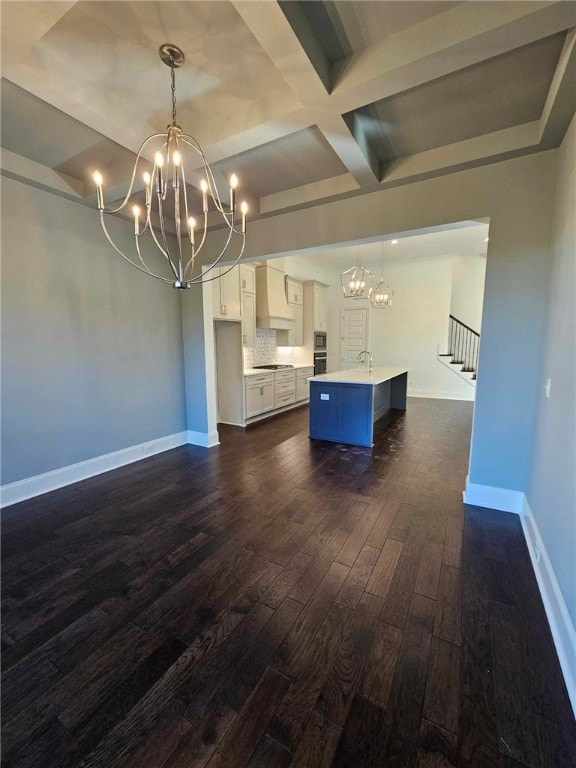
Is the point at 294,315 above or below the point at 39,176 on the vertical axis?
below

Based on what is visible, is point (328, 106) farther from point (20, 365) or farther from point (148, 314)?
point (20, 365)

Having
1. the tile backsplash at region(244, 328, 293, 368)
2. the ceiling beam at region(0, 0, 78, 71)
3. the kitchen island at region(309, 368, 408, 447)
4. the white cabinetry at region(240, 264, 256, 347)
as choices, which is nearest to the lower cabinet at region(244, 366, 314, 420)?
the tile backsplash at region(244, 328, 293, 368)

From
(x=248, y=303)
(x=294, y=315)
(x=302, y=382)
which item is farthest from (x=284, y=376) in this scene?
(x=248, y=303)

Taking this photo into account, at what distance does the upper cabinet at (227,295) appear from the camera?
4543 mm

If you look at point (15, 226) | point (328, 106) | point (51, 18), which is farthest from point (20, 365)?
point (328, 106)

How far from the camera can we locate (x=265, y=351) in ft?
21.2

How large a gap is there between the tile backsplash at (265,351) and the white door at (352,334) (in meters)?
2.19

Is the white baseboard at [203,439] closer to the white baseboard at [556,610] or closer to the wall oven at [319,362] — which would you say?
the white baseboard at [556,610]

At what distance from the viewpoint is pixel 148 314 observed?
3783 mm

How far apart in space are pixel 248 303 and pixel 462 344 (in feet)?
18.3

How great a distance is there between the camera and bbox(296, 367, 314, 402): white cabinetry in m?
6.64

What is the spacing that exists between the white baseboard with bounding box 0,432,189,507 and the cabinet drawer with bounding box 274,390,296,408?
217 centimetres

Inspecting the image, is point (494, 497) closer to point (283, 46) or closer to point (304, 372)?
point (283, 46)

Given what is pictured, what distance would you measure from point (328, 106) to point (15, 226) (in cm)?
274
